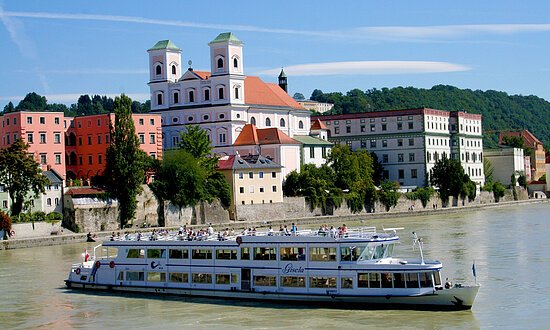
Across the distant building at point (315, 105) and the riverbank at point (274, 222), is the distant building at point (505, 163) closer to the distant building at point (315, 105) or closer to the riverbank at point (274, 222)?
the riverbank at point (274, 222)

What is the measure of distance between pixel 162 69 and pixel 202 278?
58.2 meters

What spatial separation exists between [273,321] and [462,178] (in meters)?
71.5

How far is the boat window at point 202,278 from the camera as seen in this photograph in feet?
117

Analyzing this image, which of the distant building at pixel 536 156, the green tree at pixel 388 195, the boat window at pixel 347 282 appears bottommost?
the boat window at pixel 347 282

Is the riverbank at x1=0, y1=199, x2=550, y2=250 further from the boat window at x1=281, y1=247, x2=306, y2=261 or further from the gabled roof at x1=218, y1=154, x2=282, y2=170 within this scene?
the boat window at x1=281, y1=247, x2=306, y2=261

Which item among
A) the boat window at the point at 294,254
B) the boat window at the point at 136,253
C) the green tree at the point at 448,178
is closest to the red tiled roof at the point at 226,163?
the green tree at the point at 448,178

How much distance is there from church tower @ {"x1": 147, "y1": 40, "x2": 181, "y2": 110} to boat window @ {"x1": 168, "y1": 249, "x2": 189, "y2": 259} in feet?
182

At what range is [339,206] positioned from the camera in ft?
278

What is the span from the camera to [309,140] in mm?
95688

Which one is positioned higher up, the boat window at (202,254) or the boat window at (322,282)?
the boat window at (202,254)

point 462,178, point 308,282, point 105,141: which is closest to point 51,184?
point 105,141

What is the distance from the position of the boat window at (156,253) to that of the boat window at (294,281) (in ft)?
18.6

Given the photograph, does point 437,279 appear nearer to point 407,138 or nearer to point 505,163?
point 407,138

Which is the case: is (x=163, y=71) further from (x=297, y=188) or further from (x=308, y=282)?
(x=308, y=282)
